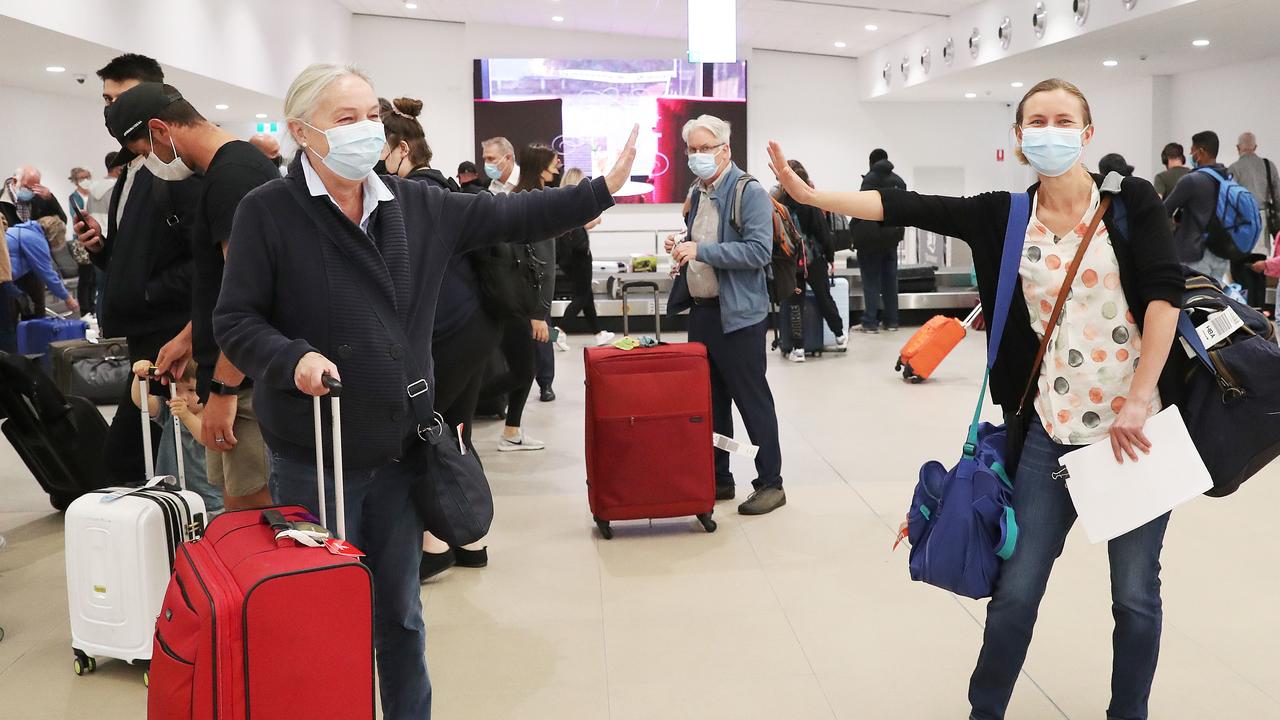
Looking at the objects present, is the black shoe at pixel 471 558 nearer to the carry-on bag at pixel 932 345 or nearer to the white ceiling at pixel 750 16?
the carry-on bag at pixel 932 345

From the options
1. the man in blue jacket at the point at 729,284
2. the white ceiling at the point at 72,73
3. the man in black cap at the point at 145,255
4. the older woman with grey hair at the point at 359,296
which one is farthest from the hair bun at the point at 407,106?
the white ceiling at the point at 72,73

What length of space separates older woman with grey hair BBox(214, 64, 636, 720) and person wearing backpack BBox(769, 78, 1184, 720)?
802 mm

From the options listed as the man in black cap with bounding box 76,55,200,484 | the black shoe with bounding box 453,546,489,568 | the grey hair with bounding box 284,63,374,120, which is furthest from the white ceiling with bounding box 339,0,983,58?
the grey hair with bounding box 284,63,374,120

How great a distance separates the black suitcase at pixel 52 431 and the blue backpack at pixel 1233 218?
773 cm

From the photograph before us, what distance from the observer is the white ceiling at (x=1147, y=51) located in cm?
1160

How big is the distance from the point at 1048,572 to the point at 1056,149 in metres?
0.94

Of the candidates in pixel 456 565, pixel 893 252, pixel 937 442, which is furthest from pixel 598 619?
pixel 893 252

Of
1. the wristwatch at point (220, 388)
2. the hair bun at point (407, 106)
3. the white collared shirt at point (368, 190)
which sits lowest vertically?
the wristwatch at point (220, 388)

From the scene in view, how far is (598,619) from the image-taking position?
3.83 m

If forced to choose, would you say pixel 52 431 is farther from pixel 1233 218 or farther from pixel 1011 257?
pixel 1233 218

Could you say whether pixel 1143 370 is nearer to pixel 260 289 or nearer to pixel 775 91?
pixel 260 289

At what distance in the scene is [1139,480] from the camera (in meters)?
2.44

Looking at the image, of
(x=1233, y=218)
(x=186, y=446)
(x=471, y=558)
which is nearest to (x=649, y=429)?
(x=471, y=558)

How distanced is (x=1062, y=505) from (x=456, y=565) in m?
2.52
